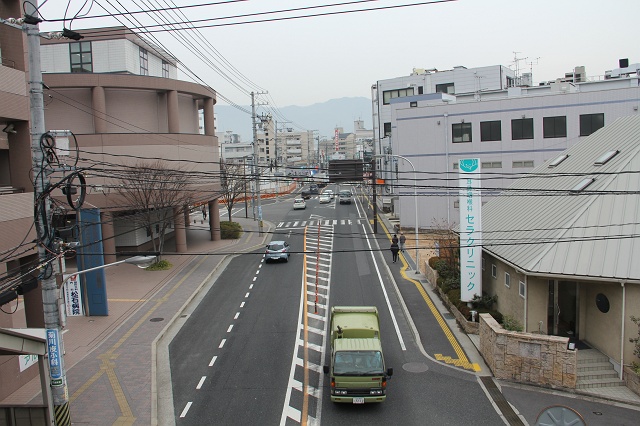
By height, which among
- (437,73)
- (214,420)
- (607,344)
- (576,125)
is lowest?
(214,420)

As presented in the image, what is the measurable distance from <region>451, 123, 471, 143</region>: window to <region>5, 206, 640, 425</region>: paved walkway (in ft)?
45.2

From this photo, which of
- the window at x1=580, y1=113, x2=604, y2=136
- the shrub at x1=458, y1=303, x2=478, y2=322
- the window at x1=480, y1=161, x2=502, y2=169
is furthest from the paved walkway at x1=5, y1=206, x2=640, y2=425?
the window at x1=580, y1=113, x2=604, y2=136

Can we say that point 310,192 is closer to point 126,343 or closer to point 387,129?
point 387,129

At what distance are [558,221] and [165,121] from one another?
3015cm

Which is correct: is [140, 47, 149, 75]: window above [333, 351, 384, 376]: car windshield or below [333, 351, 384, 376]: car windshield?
above

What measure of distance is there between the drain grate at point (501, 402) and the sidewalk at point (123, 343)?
426 inches

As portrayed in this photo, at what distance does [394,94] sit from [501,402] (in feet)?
206

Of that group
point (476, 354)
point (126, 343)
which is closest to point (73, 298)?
point (126, 343)

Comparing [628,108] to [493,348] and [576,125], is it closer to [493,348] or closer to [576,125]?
[576,125]

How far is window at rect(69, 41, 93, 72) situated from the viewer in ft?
136

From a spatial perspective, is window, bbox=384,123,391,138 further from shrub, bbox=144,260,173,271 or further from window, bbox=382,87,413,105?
shrub, bbox=144,260,173,271

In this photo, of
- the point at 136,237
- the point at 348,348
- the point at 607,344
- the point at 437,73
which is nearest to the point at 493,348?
the point at 607,344


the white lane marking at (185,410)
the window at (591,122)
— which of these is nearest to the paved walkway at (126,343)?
the white lane marking at (185,410)

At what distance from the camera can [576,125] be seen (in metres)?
42.2
